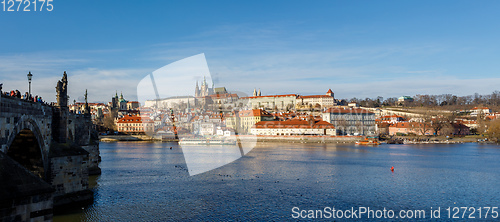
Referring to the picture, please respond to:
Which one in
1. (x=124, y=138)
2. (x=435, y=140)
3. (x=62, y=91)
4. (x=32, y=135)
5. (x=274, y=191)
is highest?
(x=62, y=91)

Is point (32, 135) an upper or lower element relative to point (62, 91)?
lower

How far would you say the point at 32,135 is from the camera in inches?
544

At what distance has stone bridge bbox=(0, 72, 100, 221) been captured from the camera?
332 inches

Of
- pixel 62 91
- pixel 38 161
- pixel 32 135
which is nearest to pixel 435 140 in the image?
pixel 62 91

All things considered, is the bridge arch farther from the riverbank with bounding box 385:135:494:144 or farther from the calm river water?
the riverbank with bounding box 385:135:494:144

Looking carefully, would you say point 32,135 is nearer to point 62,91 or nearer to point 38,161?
point 38,161

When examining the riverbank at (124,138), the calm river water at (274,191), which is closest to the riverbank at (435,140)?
the calm river water at (274,191)

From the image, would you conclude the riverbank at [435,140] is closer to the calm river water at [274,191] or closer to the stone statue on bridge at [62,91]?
the calm river water at [274,191]

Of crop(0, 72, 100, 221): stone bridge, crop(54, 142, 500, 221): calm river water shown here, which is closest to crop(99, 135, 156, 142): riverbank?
crop(54, 142, 500, 221): calm river water

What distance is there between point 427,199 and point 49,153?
18.3 m

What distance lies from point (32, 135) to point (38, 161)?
1.44 metres

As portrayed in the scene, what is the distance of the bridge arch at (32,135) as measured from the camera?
39.2 feet

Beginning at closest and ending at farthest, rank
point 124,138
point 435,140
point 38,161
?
point 38,161, point 435,140, point 124,138

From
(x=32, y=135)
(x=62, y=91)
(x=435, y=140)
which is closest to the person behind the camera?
(x=32, y=135)
